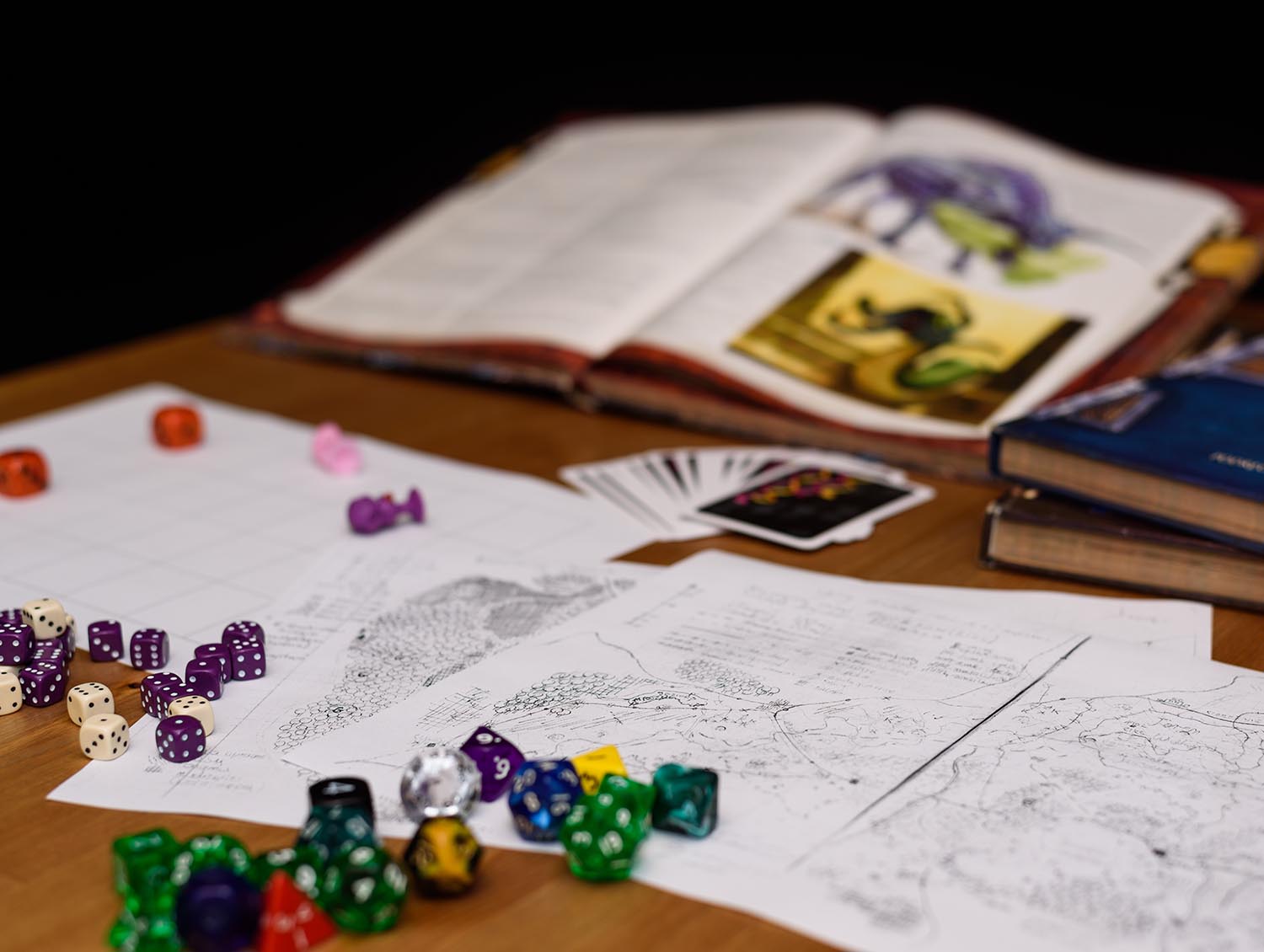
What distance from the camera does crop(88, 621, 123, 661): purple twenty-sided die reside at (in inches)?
37.5

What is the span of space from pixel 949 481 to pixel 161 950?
79cm

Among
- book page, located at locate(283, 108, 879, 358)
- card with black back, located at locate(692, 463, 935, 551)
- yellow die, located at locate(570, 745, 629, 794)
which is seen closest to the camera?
yellow die, located at locate(570, 745, 629, 794)

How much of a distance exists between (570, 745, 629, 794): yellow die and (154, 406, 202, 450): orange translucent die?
726 mm

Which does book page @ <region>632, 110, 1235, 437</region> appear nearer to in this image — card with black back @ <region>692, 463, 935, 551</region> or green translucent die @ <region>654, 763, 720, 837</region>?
card with black back @ <region>692, 463, 935, 551</region>

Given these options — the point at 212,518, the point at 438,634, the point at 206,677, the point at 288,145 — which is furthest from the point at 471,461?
the point at 288,145

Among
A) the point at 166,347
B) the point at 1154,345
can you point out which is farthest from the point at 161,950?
the point at 166,347

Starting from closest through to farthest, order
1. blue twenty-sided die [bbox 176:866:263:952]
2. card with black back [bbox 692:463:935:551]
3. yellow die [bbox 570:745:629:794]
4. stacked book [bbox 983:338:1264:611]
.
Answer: blue twenty-sided die [bbox 176:866:263:952] → yellow die [bbox 570:745:629:794] → stacked book [bbox 983:338:1264:611] → card with black back [bbox 692:463:935:551]

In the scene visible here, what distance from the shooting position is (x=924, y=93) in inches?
86.0

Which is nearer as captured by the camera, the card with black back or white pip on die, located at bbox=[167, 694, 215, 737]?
white pip on die, located at bbox=[167, 694, 215, 737]

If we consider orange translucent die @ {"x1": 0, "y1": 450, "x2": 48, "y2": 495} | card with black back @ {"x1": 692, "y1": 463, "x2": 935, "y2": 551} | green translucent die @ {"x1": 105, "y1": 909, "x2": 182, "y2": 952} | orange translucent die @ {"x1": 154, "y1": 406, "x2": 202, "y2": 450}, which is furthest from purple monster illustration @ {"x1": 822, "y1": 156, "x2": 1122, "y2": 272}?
green translucent die @ {"x1": 105, "y1": 909, "x2": 182, "y2": 952}

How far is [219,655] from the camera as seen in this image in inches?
35.7

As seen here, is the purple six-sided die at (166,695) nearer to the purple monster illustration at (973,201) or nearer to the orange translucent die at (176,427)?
the orange translucent die at (176,427)

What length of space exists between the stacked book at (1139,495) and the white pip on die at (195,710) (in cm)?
56

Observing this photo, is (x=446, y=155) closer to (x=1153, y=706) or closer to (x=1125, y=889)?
(x=1153, y=706)
